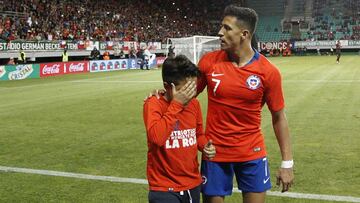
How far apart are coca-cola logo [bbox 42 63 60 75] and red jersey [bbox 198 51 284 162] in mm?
28470

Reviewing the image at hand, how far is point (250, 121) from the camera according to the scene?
371cm

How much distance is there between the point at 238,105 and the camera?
3.63m

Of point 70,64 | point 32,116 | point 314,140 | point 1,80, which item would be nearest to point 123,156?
point 314,140

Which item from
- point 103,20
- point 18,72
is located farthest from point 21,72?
point 103,20

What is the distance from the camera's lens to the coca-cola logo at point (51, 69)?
30737 mm

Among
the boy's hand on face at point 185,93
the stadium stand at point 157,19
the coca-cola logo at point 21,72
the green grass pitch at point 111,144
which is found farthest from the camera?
the stadium stand at point 157,19

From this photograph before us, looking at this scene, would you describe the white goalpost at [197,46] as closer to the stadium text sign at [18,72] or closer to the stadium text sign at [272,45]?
the stadium text sign at [18,72]

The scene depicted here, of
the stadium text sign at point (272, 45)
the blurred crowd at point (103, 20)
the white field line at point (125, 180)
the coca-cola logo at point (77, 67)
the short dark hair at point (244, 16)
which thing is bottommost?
the coca-cola logo at point (77, 67)

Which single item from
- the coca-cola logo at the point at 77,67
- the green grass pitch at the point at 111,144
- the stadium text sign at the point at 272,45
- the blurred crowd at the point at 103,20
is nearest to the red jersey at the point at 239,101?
the green grass pitch at the point at 111,144

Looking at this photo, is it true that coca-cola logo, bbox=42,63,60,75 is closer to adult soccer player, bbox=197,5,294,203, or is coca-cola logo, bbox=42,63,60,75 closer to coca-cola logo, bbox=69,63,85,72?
coca-cola logo, bbox=69,63,85,72

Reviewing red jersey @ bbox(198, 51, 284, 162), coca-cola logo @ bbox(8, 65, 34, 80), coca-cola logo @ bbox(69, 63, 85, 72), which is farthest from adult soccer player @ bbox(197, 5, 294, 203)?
coca-cola logo @ bbox(69, 63, 85, 72)

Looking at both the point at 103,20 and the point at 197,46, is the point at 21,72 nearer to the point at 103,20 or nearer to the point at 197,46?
the point at 197,46

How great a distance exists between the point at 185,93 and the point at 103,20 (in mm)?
46100

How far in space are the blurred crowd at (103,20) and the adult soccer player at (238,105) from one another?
99.3 ft
